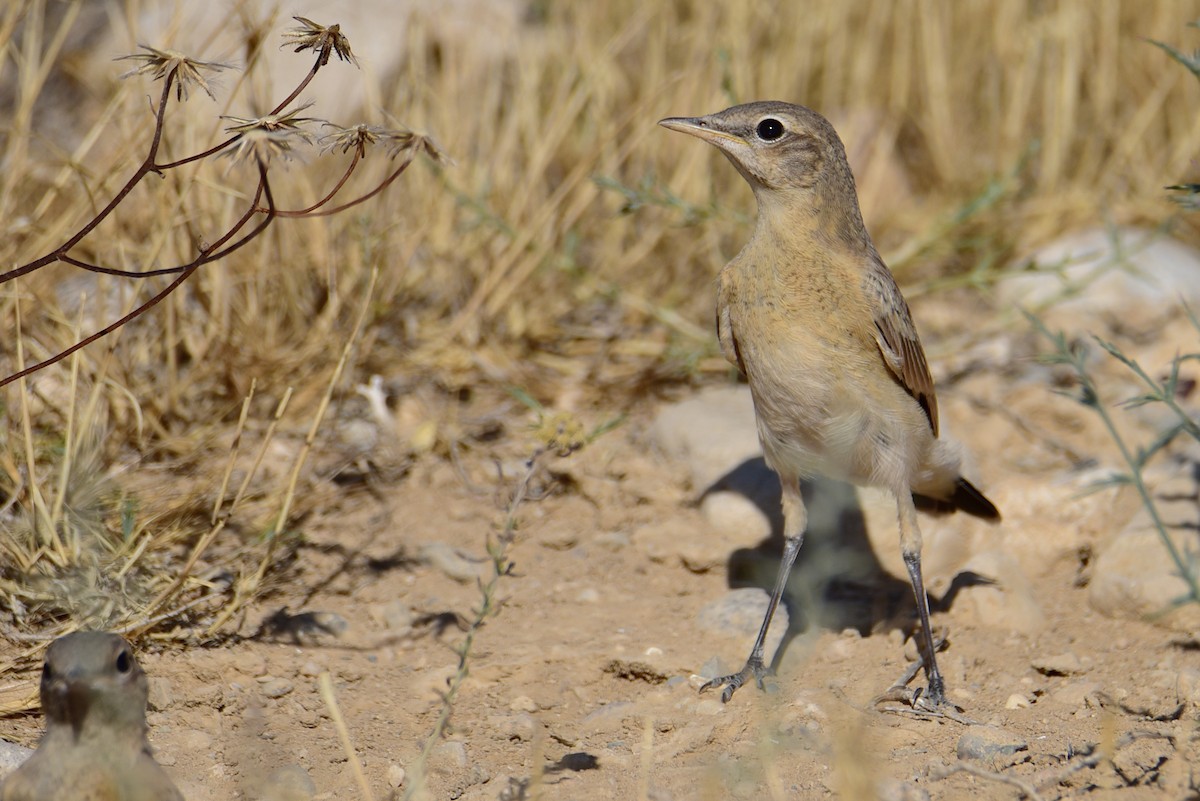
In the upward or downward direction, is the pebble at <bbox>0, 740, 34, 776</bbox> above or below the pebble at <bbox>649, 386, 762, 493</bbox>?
above

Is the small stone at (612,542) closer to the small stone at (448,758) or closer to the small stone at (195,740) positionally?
the small stone at (448,758)

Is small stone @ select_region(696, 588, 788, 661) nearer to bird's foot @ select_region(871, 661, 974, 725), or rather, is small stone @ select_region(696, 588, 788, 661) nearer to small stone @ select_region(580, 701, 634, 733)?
bird's foot @ select_region(871, 661, 974, 725)

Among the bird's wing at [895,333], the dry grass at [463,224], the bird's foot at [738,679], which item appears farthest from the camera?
the dry grass at [463,224]

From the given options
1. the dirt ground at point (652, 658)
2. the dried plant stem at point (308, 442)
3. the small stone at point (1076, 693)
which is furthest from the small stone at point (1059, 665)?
the dried plant stem at point (308, 442)

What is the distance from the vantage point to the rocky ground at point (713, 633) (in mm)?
3701

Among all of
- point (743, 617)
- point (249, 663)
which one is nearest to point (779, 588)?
point (743, 617)

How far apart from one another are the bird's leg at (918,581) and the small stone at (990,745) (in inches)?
16.6

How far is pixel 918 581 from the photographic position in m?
4.63

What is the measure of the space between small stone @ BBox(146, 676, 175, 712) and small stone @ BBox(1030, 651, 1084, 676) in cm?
288

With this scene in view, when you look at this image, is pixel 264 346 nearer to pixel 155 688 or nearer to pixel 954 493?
pixel 155 688

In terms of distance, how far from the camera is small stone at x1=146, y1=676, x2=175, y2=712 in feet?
13.1

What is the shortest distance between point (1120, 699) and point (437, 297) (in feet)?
12.2

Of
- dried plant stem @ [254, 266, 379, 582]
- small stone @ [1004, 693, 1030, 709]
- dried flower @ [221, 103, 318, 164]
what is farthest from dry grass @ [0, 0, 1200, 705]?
small stone @ [1004, 693, 1030, 709]

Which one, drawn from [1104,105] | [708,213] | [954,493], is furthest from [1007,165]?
[954,493]
